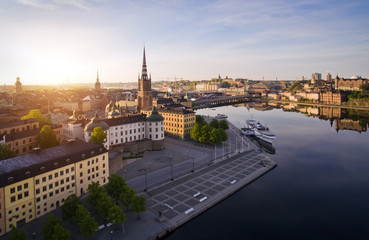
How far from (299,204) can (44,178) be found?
3881cm

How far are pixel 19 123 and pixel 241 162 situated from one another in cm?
5188

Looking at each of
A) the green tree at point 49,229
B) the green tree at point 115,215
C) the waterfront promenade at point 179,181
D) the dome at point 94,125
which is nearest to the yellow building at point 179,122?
the waterfront promenade at point 179,181

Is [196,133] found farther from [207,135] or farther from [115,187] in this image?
[115,187]

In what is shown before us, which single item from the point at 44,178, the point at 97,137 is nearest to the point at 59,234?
the point at 44,178

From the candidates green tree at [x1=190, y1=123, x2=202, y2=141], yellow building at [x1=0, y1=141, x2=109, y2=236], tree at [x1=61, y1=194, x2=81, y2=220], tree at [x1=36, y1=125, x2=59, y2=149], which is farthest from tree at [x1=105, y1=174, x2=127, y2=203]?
green tree at [x1=190, y1=123, x2=202, y2=141]

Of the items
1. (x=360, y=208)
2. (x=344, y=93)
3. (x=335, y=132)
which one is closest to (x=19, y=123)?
(x=360, y=208)

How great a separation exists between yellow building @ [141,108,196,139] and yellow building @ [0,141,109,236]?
37712 millimetres

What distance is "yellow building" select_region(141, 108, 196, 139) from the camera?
8131 centimetres

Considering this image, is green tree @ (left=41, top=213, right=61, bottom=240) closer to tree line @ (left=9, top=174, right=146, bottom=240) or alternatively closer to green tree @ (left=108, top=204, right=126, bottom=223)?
tree line @ (left=9, top=174, right=146, bottom=240)

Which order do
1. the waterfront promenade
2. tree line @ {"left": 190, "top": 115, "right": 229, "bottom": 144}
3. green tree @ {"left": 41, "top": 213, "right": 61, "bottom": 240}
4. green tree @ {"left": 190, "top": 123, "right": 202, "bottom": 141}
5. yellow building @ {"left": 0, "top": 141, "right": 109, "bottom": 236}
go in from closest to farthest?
green tree @ {"left": 41, "top": 213, "right": 61, "bottom": 240}, yellow building @ {"left": 0, "top": 141, "right": 109, "bottom": 236}, the waterfront promenade, tree line @ {"left": 190, "top": 115, "right": 229, "bottom": 144}, green tree @ {"left": 190, "top": 123, "right": 202, "bottom": 141}

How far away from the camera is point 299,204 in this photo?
43781mm

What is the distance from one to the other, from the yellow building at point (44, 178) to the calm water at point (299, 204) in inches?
690

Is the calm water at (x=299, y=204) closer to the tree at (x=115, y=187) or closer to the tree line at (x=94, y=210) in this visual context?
the tree line at (x=94, y=210)

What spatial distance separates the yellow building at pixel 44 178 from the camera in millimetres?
32812
